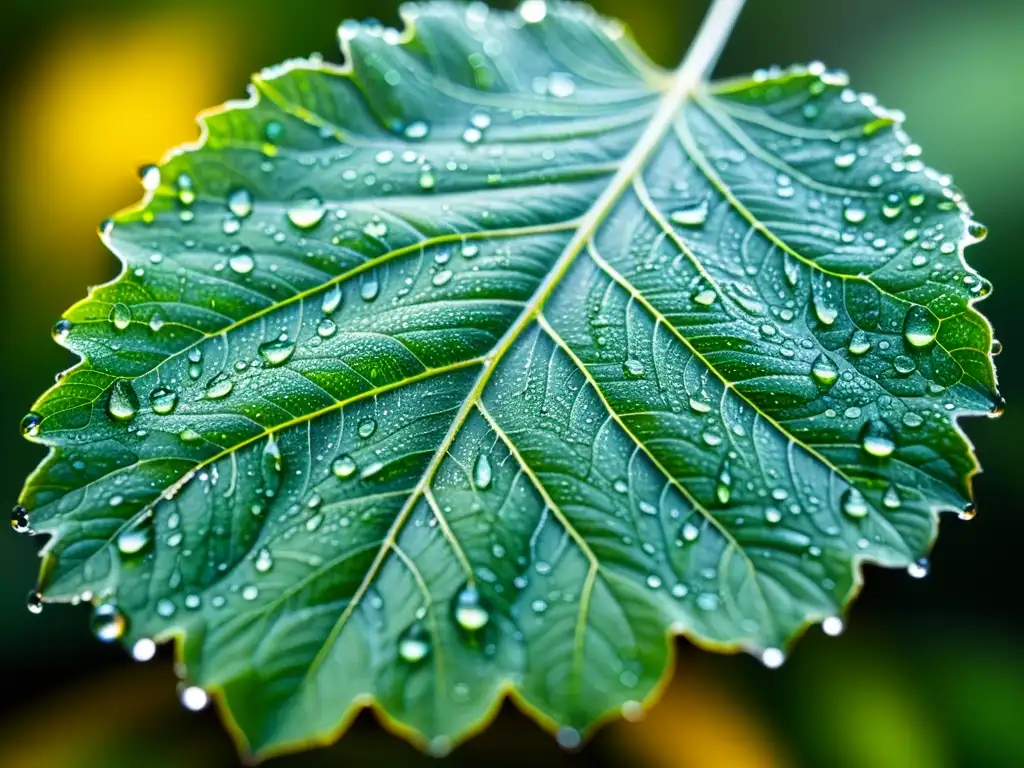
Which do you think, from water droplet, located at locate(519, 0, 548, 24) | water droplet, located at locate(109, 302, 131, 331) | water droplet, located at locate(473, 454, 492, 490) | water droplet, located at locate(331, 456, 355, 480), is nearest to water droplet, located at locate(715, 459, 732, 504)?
water droplet, located at locate(473, 454, 492, 490)

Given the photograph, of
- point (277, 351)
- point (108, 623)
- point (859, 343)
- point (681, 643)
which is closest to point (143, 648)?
point (108, 623)

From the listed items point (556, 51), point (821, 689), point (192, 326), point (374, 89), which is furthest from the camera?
point (821, 689)

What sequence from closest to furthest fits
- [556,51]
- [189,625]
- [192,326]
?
[189,625] < [192,326] < [556,51]

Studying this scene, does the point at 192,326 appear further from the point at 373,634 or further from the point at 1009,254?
the point at 1009,254

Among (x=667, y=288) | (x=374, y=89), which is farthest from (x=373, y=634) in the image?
(x=374, y=89)

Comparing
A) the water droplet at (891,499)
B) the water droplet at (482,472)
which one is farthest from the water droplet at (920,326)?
the water droplet at (482,472)

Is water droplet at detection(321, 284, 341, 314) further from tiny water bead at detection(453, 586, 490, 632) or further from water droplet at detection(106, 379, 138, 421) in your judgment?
tiny water bead at detection(453, 586, 490, 632)
